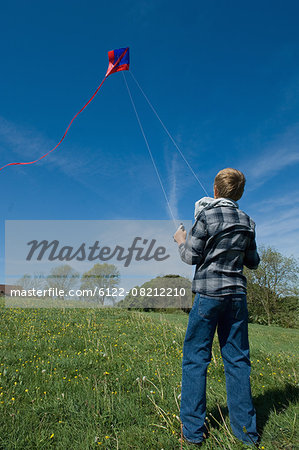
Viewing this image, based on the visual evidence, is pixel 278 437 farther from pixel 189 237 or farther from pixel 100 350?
pixel 100 350

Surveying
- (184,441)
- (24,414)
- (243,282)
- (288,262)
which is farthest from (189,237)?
(288,262)

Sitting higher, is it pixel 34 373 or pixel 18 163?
pixel 18 163

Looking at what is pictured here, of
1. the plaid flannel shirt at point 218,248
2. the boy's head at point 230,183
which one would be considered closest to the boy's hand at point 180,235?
the plaid flannel shirt at point 218,248

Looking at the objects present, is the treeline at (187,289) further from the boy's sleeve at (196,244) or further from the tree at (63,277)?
the boy's sleeve at (196,244)

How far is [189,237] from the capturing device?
9.21 feet

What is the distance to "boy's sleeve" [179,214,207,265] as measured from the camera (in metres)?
2.73

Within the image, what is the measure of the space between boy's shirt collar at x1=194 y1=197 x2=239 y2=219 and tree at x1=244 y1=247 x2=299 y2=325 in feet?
87.7

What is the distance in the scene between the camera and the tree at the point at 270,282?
2794cm

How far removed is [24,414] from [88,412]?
0.71 meters

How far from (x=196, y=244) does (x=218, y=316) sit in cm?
71

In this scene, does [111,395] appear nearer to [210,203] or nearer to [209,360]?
[209,360]

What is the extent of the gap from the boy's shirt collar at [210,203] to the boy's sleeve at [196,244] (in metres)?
0.18

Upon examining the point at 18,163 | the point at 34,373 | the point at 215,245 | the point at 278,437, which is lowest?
the point at 278,437

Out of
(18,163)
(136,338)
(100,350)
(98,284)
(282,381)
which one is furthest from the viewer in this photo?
(98,284)
